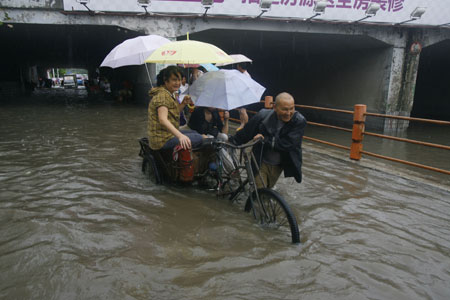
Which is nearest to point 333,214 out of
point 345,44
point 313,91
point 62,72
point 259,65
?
point 345,44

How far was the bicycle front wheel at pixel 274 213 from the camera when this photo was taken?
3321mm

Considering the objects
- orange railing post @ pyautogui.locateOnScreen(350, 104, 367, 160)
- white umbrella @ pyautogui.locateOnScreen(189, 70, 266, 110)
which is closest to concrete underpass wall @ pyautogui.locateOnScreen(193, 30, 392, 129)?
orange railing post @ pyautogui.locateOnScreen(350, 104, 367, 160)

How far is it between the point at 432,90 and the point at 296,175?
23809 millimetres

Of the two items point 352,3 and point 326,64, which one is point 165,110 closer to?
point 352,3

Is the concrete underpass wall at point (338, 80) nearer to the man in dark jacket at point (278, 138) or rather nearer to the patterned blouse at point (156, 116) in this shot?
the man in dark jacket at point (278, 138)

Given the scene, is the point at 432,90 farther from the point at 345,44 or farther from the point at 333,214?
the point at 333,214

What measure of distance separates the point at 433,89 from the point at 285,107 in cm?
2405

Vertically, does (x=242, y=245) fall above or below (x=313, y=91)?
below

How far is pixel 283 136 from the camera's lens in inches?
148

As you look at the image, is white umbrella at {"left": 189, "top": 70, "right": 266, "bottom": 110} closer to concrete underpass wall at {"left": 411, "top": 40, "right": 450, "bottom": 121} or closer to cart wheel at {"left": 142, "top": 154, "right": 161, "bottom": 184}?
cart wheel at {"left": 142, "top": 154, "right": 161, "bottom": 184}

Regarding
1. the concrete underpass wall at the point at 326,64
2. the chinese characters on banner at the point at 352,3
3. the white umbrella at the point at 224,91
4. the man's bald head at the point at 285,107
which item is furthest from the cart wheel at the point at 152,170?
the concrete underpass wall at the point at 326,64

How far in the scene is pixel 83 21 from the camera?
1184 cm

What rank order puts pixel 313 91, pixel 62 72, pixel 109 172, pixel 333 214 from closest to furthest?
1. pixel 333 214
2. pixel 109 172
3. pixel 313 91
4. pixel 62 72

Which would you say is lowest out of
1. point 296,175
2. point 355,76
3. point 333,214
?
point 333,214
